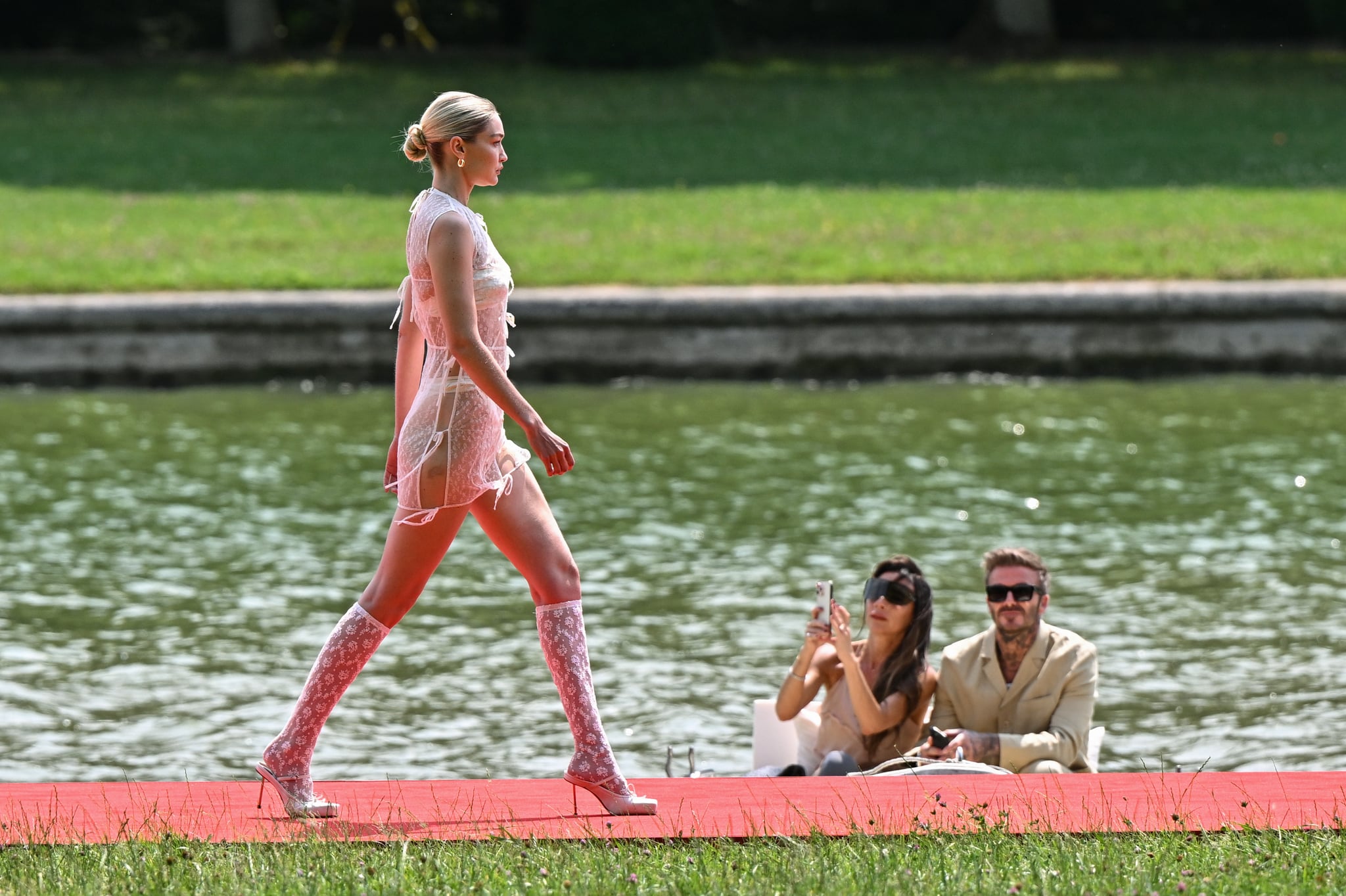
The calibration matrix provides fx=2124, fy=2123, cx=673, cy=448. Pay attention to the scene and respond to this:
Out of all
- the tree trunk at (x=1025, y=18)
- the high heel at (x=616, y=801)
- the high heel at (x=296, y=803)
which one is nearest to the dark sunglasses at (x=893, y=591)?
the high heel at (x=616, y=801)

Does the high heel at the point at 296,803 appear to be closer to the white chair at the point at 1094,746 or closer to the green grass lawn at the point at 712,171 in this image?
the white chair at the point at 1094,746

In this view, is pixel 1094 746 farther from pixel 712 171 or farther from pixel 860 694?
pixel 712 171

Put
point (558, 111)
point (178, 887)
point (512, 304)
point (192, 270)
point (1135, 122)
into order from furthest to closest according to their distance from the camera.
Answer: point (558, 111) → point (1135, 122) → point (192, 270) → point (512, 304) → point (178, 887)

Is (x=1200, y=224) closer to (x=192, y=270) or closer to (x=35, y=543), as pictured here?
(x=192, y=270)

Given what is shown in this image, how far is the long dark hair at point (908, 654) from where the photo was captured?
21.4 ft

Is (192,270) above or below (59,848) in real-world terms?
above

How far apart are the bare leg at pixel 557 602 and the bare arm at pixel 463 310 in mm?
237

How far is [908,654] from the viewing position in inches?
260

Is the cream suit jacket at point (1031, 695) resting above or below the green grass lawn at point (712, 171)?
below

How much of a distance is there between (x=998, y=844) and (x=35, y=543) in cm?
656

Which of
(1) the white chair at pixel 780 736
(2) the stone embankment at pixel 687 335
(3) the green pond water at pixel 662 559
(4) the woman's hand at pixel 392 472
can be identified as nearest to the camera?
(4) the woman's hand at pixel 392 472

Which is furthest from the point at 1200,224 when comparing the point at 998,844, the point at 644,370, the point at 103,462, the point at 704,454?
the point at 998,844

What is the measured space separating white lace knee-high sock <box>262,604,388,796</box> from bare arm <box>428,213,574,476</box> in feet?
2.06

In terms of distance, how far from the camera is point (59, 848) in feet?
15.3
